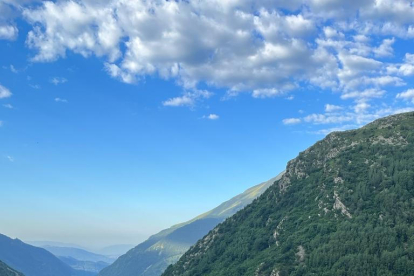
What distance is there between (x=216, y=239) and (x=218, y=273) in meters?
36.3

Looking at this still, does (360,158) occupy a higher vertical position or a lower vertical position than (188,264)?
higher

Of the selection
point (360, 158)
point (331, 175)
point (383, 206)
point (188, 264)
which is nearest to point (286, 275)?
point (383, 206)

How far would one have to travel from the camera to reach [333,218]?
123 m

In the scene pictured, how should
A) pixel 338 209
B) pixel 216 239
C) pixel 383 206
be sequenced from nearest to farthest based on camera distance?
1. pixel 383 206
2. pixel 338 209
3. pixel 216 239

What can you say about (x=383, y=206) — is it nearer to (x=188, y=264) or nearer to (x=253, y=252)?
(x=253, y=252)

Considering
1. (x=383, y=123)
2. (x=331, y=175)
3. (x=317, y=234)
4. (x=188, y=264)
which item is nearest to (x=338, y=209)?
(x=317, y=234)


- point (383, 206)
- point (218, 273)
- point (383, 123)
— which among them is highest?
point (383, 123)

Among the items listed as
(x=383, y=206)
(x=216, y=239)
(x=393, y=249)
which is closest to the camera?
(x=393, y=249)

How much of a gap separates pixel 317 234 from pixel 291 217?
2203cm

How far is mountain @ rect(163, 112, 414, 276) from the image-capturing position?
331 feet

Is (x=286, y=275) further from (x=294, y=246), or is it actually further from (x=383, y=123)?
(x=383, y=123)

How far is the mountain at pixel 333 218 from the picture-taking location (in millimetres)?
101000

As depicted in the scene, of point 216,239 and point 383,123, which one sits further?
point 216,239

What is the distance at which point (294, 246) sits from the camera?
120000 millimetres
